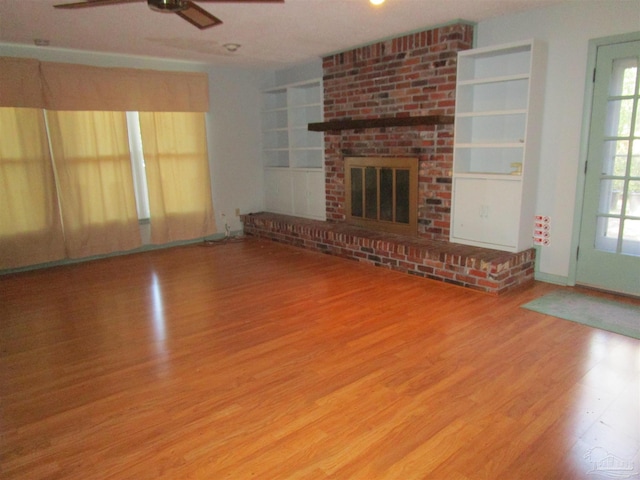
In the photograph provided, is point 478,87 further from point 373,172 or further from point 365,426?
point 365,426

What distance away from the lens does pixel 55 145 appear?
4.87 m

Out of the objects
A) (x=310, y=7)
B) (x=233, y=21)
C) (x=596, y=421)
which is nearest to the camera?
(x=596, y=421)

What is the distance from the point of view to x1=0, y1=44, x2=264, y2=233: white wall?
614 cm

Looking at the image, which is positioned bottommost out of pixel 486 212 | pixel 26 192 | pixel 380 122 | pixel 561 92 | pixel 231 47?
pixel 486 212

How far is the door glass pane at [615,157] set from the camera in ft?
11.6

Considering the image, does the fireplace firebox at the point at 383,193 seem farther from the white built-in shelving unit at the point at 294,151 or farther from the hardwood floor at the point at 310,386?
the hardwood floor at the point at 310,386

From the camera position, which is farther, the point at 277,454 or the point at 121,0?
the point at 121,0

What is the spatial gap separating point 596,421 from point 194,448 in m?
1.85

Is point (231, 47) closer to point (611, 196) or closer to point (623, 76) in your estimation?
point (623, 76)

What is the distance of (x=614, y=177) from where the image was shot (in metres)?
3.60

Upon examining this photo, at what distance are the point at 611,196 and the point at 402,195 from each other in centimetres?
193

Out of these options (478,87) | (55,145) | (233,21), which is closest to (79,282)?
(55,145)

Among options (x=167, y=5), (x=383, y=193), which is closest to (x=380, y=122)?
(x=383, y=193)

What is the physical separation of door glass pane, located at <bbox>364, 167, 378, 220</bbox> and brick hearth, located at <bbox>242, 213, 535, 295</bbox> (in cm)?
24
